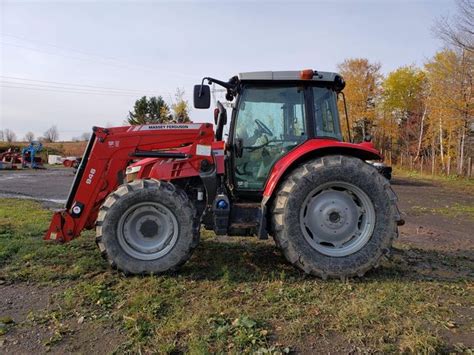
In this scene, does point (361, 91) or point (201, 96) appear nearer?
point (201, 96)

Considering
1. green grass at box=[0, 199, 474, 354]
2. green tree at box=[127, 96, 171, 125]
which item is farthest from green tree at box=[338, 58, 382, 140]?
green grass at box=[0, 199, 474, 354]

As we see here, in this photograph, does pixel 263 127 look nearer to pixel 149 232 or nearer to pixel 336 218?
pixel 336 218

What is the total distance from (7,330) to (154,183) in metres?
2.02

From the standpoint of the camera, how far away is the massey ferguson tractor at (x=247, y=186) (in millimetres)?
4637

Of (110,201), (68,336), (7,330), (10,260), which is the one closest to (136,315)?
(68,336)

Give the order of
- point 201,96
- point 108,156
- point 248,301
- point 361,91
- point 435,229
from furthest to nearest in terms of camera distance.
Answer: point 361,91, point 435,229, point 108,156, point 201,96, point 248,301

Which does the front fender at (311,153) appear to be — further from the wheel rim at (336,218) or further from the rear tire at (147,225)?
the rear tire at (147,225)

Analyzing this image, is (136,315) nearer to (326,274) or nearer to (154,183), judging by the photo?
(154,183)

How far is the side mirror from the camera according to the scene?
4723mm

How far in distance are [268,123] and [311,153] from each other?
694 millimetres

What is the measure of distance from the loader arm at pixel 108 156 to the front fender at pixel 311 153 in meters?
0.96

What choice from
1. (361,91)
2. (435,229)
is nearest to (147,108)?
(361,91)

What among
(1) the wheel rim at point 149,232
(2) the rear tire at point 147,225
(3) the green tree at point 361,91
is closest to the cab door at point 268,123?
(2) the rear tire at point 147,225

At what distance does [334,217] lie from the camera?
4805 millimetres
